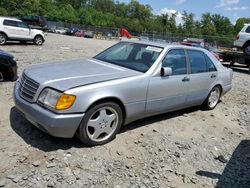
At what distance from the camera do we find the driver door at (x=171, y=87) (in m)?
5.34

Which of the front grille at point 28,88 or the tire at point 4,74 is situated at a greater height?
the front grille at point 28,88

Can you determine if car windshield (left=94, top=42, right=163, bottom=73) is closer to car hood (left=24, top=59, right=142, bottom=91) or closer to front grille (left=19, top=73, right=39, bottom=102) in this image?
car hood (left=24, top=59, right=142, bottom=91)

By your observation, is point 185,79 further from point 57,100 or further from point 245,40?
point 245,40

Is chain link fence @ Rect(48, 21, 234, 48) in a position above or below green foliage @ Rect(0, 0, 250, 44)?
below

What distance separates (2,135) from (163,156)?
247cm

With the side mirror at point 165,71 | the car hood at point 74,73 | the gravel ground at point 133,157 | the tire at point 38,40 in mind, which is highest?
the side mirror at point 165,71

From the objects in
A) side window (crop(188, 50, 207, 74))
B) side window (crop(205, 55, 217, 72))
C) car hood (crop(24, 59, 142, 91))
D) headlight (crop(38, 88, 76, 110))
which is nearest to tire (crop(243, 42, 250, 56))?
side window (crop(205, 55, 217, 72))

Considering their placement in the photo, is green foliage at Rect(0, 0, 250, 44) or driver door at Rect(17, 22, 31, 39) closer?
driver door at Rect(17, 22, 31, 39)

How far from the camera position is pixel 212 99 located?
287 inches

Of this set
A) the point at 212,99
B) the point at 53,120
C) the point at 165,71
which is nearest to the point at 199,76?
the point at 212,99

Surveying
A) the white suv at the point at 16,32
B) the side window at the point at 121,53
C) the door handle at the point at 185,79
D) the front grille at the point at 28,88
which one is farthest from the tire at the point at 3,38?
the door handle at the point at 185,79

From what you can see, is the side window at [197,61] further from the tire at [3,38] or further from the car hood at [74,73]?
the tire at [3,38]

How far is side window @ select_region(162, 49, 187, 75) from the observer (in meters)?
5.68

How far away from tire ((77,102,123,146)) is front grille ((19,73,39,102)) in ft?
2.75
